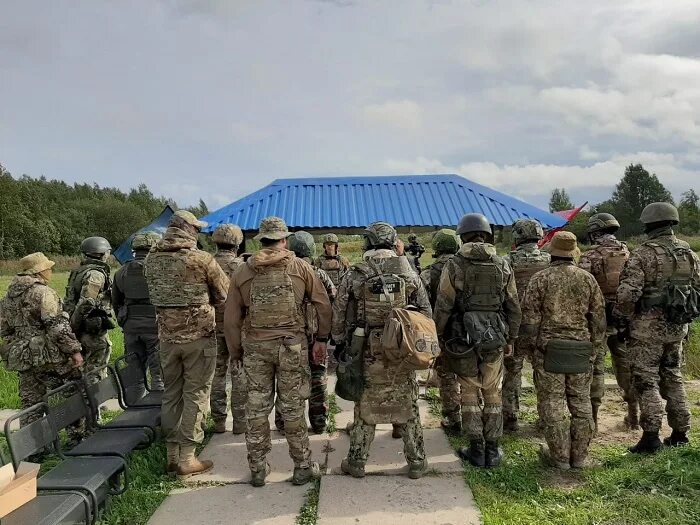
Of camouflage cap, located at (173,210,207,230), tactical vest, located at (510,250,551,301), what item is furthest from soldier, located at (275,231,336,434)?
tactical vest, located at (510,250,551,301)

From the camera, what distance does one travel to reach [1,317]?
495 cm

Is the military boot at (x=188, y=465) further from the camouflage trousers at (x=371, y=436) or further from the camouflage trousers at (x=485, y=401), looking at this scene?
the camouflage trousers at (x=485, y=401)

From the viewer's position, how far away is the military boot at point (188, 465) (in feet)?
14.0

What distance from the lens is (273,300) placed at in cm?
Answer: 407

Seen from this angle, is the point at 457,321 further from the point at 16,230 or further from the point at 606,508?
the point at 16,230

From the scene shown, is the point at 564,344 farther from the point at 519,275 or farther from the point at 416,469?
the point at 416,469

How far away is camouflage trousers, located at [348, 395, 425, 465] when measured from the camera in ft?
13.5

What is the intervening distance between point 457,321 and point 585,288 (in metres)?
1.12

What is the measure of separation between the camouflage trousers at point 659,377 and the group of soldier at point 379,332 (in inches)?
0.5

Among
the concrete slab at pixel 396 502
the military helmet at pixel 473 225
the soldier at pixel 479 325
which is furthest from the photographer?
the military helmet at pixel 473 225

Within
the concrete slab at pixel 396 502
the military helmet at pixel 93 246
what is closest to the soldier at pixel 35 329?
the military helmet at pixel 93 246

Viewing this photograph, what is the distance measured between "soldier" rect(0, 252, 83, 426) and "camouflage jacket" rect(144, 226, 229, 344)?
1.18 m

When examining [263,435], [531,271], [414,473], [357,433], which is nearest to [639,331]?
→ [531,271]

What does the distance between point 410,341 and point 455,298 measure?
0.93 meters
